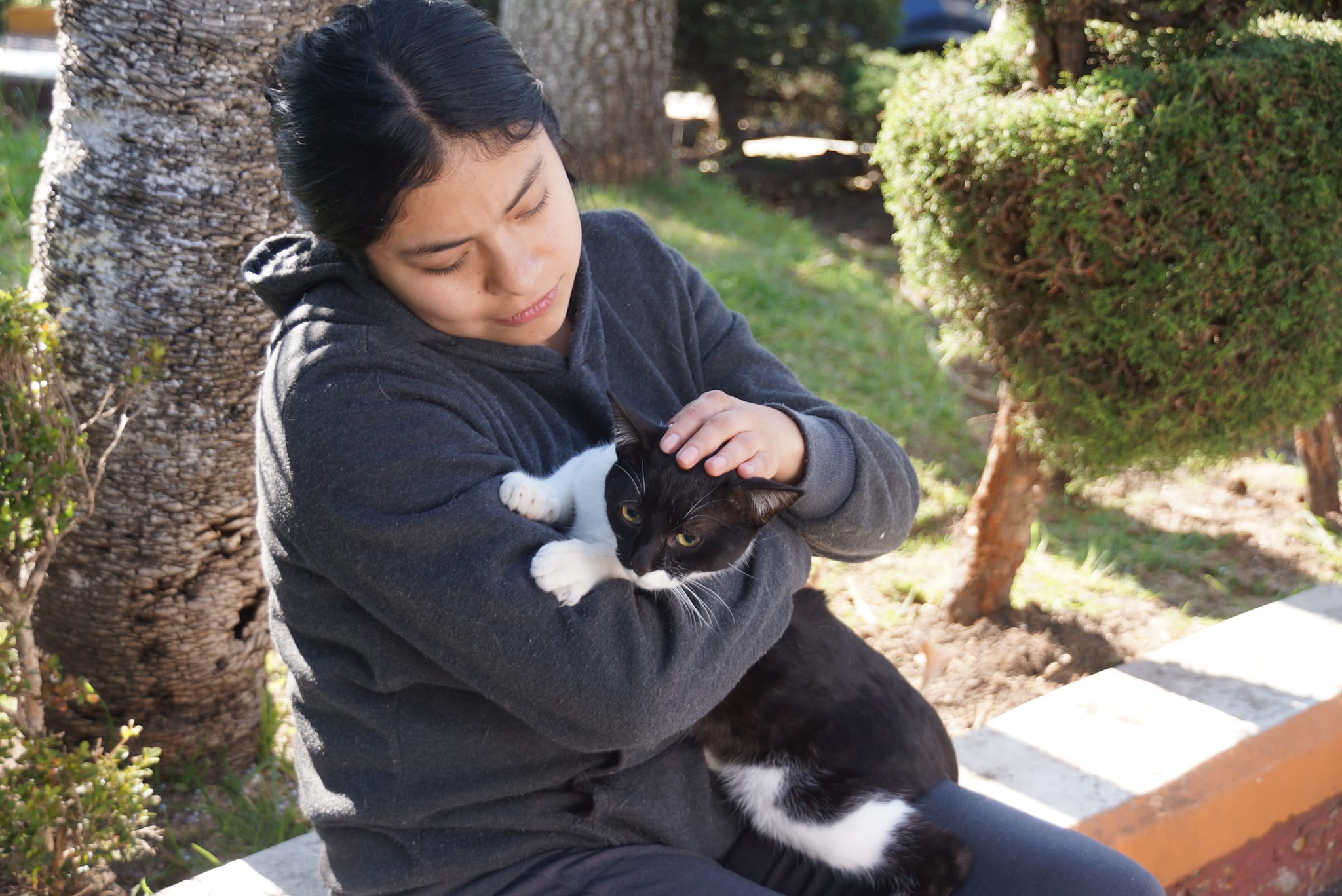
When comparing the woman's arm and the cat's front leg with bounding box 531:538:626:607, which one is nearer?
the cat's front leg with bounding box 531:538:626:607

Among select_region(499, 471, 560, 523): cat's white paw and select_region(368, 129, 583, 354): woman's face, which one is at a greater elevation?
select_region(368, 129, 583, 354): woman's face

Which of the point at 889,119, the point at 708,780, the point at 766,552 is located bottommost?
the point at 708,780

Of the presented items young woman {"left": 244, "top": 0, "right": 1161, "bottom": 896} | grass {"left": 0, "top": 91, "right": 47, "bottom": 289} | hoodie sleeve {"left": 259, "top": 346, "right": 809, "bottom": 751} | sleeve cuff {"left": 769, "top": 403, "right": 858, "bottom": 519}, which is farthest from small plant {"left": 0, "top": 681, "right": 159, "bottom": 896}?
grass {"left": 0, "top": 91, "right": 47, "bottom": 289}

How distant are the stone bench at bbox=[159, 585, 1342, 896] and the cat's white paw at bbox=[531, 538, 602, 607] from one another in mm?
941

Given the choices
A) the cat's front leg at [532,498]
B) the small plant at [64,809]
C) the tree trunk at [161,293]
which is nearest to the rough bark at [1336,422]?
the cat's front leg at [532,498]

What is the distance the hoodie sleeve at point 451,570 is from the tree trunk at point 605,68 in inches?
198

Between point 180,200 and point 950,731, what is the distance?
2329 mm

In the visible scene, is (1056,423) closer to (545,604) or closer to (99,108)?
(545,604)

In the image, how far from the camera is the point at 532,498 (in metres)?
1.69

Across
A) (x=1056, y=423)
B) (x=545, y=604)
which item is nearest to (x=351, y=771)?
(x=545, y=604)

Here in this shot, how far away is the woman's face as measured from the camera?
148cm

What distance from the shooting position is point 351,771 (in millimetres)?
1544

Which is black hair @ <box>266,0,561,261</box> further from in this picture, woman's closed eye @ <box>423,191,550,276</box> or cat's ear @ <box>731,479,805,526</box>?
cat's ear @ <box>731,479,805,526</box>

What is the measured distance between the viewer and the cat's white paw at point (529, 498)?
1617mm
